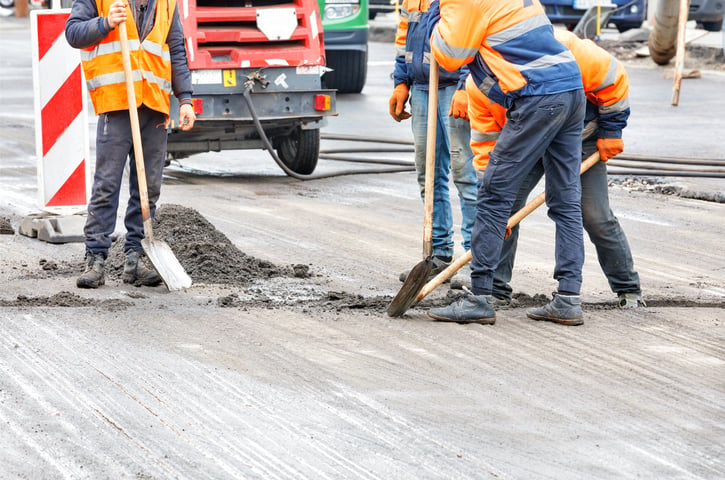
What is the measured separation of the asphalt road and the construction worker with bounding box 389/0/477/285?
38 cm

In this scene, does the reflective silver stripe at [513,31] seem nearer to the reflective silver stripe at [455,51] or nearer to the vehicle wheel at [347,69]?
the reflective silver stripe at [455,51]

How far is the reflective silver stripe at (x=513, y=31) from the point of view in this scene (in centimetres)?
536

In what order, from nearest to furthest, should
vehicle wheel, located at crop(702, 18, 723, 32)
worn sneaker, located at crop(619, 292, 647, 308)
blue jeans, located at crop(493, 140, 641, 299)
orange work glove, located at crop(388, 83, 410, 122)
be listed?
blue jeans, located at crop(493, 140, 641, 299)
worn sneaker, located at crop(619, 292, 647, 308)
orange work glove, located at crop(388, 83, 410, 122)
vehicle wheel, located at crop(702, 18, 723, 32)

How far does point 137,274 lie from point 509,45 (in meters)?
2.58

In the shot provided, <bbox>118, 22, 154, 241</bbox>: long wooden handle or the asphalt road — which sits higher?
<bbox>118, 22, 154, 241</bbox>: long wooden handle

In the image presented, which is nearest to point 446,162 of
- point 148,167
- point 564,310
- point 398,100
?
point 398,100

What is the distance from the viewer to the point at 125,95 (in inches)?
250

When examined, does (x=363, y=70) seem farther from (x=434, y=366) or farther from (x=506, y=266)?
(x=434, y=366)

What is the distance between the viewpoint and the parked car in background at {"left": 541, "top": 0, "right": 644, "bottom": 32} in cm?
2128

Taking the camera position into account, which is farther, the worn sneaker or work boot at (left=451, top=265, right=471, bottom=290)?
work boot at (left=451, top=265, right=471, bottom=290)

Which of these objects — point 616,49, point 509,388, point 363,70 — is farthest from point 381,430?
point 616,49

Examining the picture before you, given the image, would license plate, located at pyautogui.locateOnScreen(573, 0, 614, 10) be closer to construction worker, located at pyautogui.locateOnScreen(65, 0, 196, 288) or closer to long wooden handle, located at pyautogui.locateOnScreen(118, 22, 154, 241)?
construction worker, located at pyautogui.locateOnScreen(65, 0, 196, 288)

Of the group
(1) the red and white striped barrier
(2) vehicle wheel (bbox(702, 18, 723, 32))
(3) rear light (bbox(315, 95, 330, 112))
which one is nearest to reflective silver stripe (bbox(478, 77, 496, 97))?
(1) the red and white striped barrier

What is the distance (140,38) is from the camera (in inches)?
252
